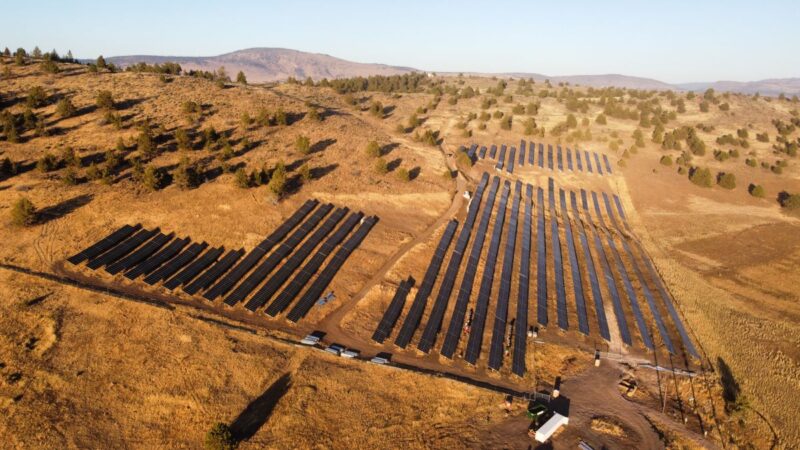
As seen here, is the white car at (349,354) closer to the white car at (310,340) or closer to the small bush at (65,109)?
the white car at (310,340)

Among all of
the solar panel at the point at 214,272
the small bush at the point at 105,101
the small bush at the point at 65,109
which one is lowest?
the solar panel at the point at 214,272

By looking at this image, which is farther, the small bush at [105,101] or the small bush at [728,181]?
the small bush at [728,181]

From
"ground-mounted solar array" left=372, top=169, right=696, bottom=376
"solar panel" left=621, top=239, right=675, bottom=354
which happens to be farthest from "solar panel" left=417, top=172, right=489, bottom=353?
"solar panel" left=621, top=239, right=675, bottom=354

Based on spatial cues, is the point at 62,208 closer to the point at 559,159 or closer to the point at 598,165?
the point at 559,159

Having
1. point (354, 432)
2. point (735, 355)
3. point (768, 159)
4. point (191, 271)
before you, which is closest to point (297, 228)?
point (191, 271)

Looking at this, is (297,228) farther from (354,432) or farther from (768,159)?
(768,159)

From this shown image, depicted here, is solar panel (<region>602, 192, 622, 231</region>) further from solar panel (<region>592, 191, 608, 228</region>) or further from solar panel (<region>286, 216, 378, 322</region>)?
solar panel (<region>286, 216, 378, 322</region>)

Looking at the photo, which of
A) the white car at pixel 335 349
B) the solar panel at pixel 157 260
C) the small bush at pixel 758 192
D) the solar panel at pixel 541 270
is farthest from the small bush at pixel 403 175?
the small bush at pixel 758 192

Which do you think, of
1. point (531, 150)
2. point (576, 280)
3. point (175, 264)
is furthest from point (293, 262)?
point (531, 150)
